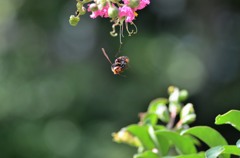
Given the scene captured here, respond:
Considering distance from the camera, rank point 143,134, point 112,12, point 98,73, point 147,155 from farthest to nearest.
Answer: point 98,73
point 143,134
point 147,155
point 112,12

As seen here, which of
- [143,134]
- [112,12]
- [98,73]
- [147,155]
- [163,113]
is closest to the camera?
[112,12]

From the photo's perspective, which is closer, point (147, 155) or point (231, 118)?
point (231, 118)

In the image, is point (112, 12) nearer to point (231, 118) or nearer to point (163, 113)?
point (231, 118)

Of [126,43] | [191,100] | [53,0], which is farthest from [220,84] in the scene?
[53,0]

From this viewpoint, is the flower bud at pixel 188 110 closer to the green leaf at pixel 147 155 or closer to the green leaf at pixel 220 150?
the green leaf at pixel 147 155

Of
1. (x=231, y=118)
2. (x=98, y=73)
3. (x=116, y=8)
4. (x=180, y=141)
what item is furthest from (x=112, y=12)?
(x=98, y=73)

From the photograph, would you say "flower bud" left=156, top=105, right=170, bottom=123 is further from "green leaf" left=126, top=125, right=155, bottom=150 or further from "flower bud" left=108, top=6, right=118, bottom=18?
"flower bud" left=108, top=6, right=118, bottom=18

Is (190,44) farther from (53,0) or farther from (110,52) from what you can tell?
(53,0)
